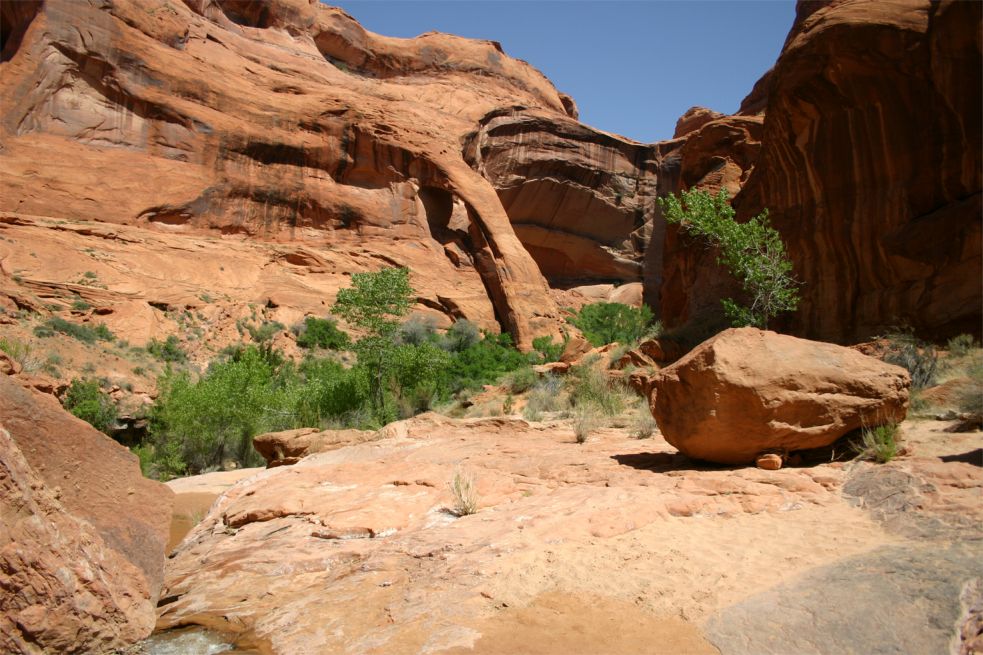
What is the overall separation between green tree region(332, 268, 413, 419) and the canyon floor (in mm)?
11929

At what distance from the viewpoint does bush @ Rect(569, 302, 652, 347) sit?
3650 centimetres

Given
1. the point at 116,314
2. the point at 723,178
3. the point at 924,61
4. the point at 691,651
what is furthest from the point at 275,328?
the point at 691,651

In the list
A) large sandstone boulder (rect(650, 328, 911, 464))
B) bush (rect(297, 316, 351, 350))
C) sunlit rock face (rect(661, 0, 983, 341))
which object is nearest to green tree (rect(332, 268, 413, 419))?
bush (rect(297, 316, 351, 350))

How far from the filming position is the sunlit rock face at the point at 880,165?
1405 cm

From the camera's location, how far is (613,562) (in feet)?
15.5

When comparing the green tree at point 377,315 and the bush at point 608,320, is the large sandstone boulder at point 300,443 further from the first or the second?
the bush at point 608,320

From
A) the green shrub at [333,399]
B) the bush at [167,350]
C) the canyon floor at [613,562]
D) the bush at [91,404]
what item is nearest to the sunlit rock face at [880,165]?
the canyon floor at [613,562]

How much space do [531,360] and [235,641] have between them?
26.2 m

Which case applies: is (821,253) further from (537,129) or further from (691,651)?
(537,129)

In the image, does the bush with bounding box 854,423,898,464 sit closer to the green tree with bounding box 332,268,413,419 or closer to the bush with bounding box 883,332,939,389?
the bush with bounding box 883,332,939,389

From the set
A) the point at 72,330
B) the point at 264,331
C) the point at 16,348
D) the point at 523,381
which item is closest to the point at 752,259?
the point at 523,381

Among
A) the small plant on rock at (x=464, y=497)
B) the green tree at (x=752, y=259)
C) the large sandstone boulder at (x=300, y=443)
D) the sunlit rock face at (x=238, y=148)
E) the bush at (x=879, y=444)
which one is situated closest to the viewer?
the bush at (x=879, y=444)

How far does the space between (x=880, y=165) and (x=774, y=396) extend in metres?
12.5

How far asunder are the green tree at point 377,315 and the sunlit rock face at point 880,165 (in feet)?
36.8
